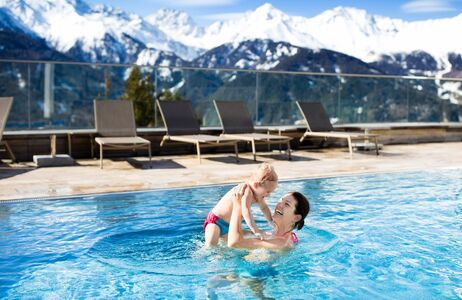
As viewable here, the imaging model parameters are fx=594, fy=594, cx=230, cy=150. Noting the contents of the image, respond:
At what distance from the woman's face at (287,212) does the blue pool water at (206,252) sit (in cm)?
29

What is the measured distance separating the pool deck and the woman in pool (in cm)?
268

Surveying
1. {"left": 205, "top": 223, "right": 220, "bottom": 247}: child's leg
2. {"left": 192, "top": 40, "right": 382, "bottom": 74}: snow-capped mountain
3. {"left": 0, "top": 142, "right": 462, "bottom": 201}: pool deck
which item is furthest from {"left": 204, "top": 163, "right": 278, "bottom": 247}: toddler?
{"left": 192, "top": 40, "right": 382, "bottom": 74}: snow-capped mountain

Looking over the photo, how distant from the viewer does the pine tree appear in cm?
1024

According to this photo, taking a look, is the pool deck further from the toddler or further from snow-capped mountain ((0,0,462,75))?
snow-capped mountain ((0,0,462,75))

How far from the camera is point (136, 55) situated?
598 ft

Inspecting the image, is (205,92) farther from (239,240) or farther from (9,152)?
(239,240)

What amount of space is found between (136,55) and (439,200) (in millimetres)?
180859

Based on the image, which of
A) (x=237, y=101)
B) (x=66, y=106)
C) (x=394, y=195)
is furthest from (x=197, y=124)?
(x=394, y=195)

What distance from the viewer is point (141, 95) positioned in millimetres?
10570

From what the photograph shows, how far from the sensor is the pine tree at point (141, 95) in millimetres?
10242

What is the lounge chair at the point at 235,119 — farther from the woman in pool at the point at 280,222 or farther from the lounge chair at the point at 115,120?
the woman in pool at the point at 280,222

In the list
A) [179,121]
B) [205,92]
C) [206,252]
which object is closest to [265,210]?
[206,252]

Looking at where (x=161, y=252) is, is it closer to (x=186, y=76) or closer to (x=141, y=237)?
(x=141, y=237)

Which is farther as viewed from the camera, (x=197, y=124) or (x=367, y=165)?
(x=197, y=124)
